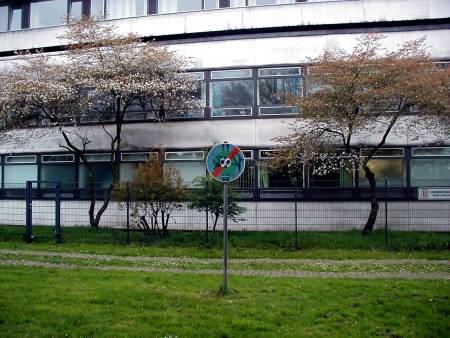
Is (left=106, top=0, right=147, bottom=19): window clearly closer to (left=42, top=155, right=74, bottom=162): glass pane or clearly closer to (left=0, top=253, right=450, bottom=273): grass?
(left=42, top=155, right=74, bottom=162): glass pane

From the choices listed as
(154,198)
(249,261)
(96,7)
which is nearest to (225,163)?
(249,261)

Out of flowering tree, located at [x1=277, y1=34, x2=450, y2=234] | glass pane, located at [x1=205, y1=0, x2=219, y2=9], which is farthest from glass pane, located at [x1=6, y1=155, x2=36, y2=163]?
flowering tree, located at [x1=277, y1=34, x2=450, y2=234]

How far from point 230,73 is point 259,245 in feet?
26.4

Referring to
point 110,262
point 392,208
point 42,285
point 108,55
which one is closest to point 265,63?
point 108,55

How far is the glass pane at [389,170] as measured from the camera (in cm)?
1859

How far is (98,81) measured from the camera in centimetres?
1786

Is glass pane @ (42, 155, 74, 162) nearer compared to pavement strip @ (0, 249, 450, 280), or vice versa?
pavement strip @ (0, 249, 450, 280)

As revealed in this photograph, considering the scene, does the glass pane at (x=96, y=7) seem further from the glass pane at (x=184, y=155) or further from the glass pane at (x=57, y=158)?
the glass pane at (x=184, y=155)

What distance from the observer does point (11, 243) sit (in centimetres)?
1581

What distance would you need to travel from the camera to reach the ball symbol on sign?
29.2 feet

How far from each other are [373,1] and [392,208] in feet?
26.9

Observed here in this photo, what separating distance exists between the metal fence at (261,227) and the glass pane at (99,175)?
3330 mm

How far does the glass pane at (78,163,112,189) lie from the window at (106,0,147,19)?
6.84 meters

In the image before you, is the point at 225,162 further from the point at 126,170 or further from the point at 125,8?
the point at 125,8
